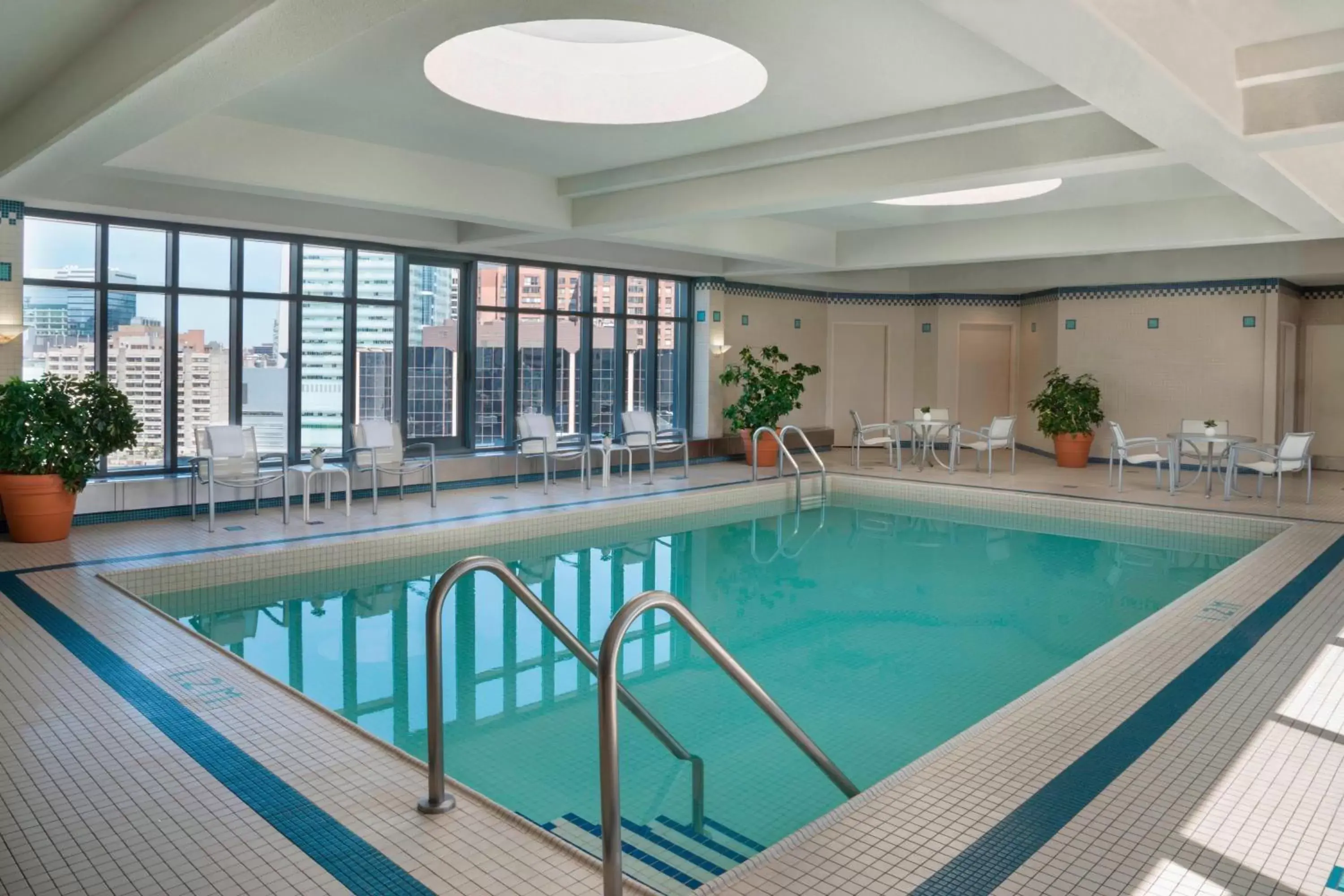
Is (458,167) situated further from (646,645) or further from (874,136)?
(646,645)

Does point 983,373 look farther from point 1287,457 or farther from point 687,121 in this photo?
point 687,121

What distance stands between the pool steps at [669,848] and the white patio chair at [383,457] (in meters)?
5.73

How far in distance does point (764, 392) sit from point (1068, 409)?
4017 mm

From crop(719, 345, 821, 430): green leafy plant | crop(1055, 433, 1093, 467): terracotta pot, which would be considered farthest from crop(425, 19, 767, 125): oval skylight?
crop(1055, 433, 1093, 467): terracotta pot

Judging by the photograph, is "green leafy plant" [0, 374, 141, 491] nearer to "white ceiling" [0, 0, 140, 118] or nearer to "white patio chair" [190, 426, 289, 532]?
"white patio chair" [190, 426, 289, 532]

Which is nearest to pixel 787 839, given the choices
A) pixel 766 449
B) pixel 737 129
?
pixel 737 129

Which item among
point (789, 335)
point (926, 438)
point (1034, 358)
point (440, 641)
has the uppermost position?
point (789, 335)

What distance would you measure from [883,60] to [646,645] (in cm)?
328

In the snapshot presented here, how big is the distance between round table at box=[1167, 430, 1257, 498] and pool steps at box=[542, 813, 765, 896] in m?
8.30

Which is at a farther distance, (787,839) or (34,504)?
(34,504)

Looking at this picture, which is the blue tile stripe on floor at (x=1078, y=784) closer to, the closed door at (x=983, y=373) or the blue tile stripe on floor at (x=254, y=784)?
the blue tile stripe on floor at (x=254, y=784)

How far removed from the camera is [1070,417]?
42.7ft

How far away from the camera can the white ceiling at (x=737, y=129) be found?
3906 millimetres

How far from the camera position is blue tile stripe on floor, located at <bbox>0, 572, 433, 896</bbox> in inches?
103
